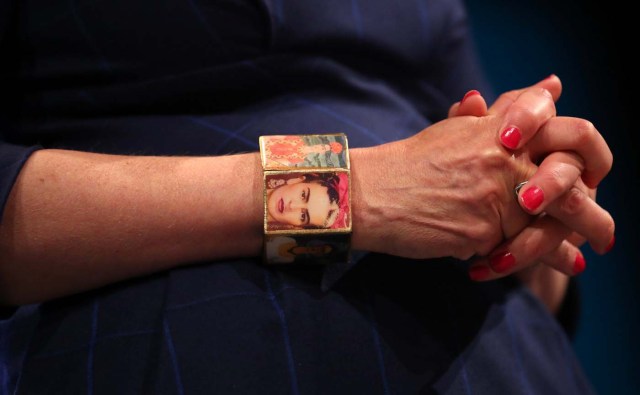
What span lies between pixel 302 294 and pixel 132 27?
40 cm

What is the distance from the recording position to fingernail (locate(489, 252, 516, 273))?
0.78m

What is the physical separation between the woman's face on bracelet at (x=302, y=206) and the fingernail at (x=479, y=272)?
0.21m

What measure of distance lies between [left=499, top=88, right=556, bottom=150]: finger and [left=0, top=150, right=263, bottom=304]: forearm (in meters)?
0.30

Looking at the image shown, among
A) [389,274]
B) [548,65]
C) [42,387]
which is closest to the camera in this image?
[42,387]

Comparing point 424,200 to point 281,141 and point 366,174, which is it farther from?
point 281,141

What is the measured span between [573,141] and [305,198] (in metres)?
0.34

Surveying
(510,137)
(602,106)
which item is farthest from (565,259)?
(602,106)

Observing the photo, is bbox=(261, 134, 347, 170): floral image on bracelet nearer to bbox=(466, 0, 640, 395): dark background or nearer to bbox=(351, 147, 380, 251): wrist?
bbox=(351, 147, 380, 251): wrist

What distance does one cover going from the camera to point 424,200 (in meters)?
0.75

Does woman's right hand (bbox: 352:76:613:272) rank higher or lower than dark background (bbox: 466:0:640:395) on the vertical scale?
higher

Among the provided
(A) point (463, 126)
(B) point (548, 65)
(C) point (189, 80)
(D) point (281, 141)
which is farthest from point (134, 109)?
(B) point (548, 65)

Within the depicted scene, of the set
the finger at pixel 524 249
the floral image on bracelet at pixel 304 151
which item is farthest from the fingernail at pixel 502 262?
the floral image on bracelet at pixel 304 151

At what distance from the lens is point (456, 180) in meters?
0.75

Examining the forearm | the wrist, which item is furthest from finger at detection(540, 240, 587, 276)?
the forearm
